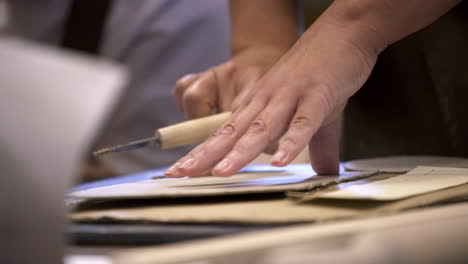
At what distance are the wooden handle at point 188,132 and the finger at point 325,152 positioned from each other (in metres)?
0.18

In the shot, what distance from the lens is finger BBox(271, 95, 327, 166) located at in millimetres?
549

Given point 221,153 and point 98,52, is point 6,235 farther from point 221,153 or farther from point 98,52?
point 98,52

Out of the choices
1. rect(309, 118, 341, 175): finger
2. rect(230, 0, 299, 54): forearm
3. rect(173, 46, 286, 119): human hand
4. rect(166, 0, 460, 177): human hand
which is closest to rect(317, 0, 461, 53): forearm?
rect(166, 0, 460, 177): human hand

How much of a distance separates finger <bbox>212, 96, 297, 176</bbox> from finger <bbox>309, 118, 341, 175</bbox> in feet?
0.21

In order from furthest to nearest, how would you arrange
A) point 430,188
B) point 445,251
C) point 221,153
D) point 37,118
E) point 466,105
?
point 466,105 → point 221,153 → point 430,188 → point 445,251 → point 37,118

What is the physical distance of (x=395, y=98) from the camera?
1076 mm

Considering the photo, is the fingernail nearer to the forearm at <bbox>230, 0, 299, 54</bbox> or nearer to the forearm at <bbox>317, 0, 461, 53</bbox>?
the forearm at <bbox>317, 0, 461, 53</bbox>

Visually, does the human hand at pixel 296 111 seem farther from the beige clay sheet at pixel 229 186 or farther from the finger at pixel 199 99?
the finger at pixel 199 99

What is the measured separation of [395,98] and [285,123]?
20.8 inches

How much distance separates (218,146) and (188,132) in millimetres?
206

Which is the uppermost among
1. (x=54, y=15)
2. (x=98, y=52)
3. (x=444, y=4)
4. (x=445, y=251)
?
(x=54, y=15)

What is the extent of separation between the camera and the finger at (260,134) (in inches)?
22.0

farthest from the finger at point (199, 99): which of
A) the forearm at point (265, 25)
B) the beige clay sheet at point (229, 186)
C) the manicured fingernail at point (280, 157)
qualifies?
the manicured fingernail at point (280, 157)

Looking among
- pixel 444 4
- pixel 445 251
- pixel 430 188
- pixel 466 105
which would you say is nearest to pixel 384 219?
pixel 445 251
